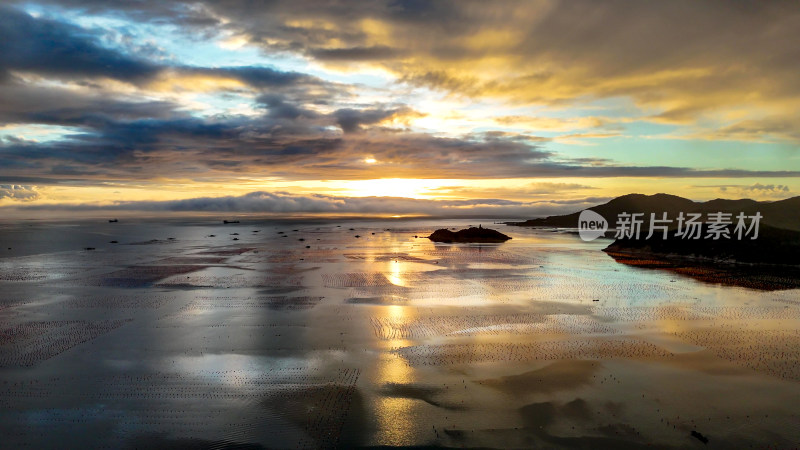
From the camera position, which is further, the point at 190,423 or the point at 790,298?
the point at 790,298

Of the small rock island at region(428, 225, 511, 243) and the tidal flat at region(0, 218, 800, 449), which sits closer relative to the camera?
the tidal flat at region(0, 218, 800, 449)

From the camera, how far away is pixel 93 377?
20.0 m

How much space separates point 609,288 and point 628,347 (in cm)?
2050

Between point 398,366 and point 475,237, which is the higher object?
point 475,237

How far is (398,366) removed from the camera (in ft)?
70.0

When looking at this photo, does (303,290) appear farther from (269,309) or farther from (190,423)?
(190,423)

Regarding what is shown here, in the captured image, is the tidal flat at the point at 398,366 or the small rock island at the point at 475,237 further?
the small rock island at the point at 475,237

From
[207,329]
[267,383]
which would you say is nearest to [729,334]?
[267,383]

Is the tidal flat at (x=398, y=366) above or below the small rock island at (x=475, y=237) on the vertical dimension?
below

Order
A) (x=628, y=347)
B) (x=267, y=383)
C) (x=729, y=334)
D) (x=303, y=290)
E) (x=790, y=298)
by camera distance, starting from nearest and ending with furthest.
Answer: (x=267, y=383), (x=628, y=347), (x=729, y=334), (x=790, y=298), (x=303, y=290)

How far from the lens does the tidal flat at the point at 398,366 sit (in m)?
15.3

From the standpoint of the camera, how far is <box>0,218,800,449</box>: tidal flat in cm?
1526

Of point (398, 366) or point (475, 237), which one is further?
point (475, 237)

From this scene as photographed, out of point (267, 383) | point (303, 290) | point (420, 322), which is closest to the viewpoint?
point (267, 383)
